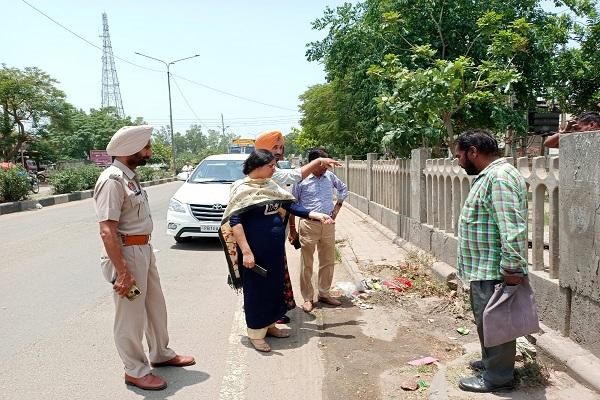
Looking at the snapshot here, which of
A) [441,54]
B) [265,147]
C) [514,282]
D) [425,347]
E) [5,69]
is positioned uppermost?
[5,69]

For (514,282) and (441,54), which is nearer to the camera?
(514,282)

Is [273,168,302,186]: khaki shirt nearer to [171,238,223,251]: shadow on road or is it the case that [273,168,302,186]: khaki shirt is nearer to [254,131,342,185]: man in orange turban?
[254,131,342,185]: man in orange turban

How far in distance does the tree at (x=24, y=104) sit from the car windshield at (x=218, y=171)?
2161 cm

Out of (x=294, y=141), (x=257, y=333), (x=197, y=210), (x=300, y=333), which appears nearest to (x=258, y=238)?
(x=257, y=333)

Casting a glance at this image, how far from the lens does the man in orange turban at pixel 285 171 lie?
4.67 metres

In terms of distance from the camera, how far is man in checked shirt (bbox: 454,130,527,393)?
2.92 metres

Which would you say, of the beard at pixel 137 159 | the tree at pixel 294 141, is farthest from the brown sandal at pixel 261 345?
the tree at pixel 294 141

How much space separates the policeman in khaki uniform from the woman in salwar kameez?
2.48ft

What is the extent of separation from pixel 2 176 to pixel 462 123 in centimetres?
1444

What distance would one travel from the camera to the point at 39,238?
1030 cm

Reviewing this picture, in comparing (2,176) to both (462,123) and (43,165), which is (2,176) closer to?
(462,123)

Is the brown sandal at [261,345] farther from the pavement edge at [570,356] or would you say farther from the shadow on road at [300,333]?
the pavement edge at [570,356]

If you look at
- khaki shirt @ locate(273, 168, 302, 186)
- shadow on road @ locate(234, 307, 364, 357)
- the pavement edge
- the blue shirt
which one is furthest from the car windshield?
the pavement edge

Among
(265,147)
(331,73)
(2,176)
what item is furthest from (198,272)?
(2,176)
